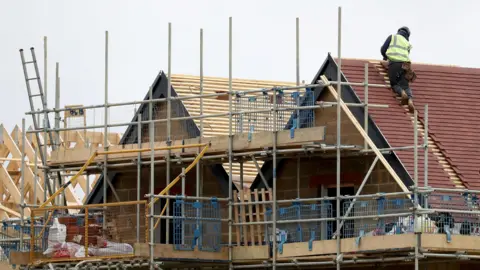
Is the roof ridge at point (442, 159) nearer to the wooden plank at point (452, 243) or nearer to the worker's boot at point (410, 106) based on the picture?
the worker's boot at point (410, 106)

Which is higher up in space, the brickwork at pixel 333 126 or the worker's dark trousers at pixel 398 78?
the worker's dark trousers at pixel 398 78

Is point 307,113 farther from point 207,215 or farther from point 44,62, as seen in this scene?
point 44,62

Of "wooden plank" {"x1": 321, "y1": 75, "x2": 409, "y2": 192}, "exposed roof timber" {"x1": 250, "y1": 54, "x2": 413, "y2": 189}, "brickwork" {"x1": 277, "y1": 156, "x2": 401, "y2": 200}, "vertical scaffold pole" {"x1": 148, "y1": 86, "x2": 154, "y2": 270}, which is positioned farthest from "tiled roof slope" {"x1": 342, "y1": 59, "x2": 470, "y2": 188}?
"vertical scaffold pole" {"x1": 148, "y1": 86, "x2": 154, "y2": 270}

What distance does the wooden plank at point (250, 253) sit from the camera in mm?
47656

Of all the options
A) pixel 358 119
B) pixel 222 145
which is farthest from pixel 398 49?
pixel 222 145

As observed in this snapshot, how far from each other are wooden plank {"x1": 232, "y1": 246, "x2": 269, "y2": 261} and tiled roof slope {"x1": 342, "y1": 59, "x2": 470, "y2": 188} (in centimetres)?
402

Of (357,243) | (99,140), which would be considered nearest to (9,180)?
(99,140)

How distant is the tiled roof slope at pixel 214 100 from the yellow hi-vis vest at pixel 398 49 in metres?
4.98

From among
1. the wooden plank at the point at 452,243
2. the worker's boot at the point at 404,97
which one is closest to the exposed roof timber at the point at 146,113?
the worker's boot at the point at 404,97

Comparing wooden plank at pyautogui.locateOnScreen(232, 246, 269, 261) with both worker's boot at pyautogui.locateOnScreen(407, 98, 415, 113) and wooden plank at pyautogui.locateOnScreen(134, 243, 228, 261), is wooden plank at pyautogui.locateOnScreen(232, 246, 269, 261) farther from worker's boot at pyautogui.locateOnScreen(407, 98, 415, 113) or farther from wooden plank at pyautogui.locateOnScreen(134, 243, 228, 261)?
worker's boot at pyautogui.locateOnScreen(407, 98, 415, 113)

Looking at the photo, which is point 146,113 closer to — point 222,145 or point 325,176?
point 222,145

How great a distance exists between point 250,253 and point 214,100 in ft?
21.1

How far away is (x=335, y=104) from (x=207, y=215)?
4.28m

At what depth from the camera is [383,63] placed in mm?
50281
